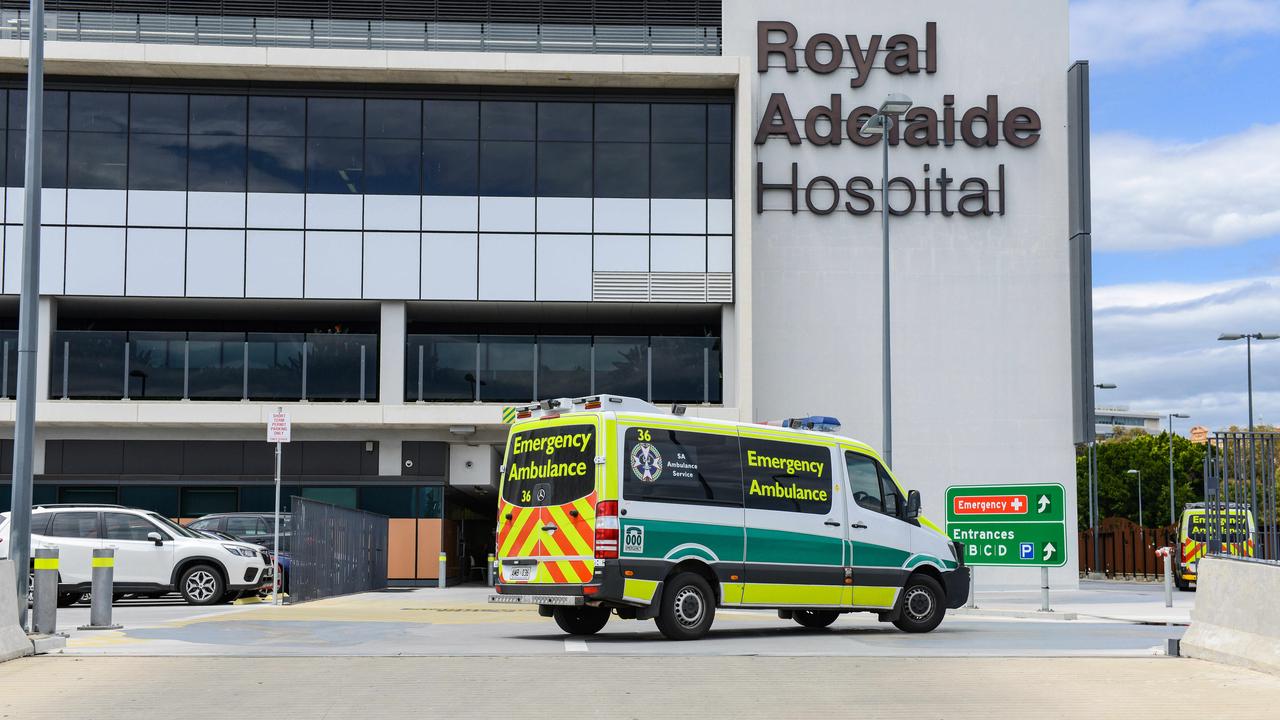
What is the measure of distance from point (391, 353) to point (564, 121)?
679cm

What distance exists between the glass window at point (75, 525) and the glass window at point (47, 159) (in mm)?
12613

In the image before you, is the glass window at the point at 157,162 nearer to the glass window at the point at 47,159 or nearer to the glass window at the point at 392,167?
the glass window at the point at 47,159

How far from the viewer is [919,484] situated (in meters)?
35.3

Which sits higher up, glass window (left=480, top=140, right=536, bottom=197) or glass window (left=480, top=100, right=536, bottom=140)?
glass window (left=480, top=100, right=536, bottom=140)

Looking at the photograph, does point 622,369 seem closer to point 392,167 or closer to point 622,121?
point 622,121

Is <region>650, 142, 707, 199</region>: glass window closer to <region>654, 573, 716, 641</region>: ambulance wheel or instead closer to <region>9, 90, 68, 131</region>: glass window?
<region>9, 90, 68, 131</region>: glass window

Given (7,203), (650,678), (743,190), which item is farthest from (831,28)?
(650,678)

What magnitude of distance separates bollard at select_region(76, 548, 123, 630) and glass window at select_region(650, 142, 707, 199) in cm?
1990

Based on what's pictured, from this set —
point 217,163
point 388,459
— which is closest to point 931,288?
point 388,459

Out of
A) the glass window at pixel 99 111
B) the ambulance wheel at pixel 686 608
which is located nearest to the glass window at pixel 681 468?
the ambulance wheel at pixel 686 608

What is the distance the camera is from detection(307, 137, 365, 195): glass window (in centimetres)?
3428

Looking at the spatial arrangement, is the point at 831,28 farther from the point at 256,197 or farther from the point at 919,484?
the point at 256,197

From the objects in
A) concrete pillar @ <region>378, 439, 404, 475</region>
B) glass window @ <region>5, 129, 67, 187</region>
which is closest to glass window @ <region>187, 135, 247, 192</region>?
glass window @ <region>5, 129, 67, 187</region>

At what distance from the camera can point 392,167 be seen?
34.5 metres
